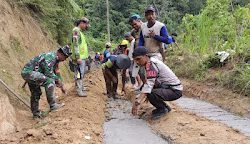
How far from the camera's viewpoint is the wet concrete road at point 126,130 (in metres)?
6.04

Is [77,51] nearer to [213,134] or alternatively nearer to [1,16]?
[1,16]

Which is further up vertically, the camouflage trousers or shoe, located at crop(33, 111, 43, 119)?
the camouflage trousers

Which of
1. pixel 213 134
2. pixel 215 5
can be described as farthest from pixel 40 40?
pixel 213 134

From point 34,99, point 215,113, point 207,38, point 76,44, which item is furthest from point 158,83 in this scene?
point 207,38

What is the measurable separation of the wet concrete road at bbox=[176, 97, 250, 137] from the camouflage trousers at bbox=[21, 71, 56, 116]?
2946mm

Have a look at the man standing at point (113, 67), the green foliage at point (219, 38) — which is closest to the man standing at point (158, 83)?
the man standing at point (113, 67)

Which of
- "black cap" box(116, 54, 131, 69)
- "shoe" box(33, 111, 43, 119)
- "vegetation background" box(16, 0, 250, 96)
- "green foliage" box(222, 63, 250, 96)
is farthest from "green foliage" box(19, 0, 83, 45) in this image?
"green foliage" box(222, 63, 250, 96)

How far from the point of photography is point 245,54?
9.94 meters

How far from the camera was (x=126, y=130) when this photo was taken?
670 centimetres

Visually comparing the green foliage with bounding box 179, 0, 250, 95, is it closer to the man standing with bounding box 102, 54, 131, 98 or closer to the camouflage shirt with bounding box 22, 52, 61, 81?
the man standing with bounding box 102, 54, 131, 98

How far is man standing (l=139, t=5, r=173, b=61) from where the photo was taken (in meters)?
7.99

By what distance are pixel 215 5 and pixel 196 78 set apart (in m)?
4.12

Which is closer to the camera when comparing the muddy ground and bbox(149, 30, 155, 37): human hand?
the muddy ground

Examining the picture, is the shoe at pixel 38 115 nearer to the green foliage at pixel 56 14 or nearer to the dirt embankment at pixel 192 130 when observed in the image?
the dirt embankment at pixel 192 130
